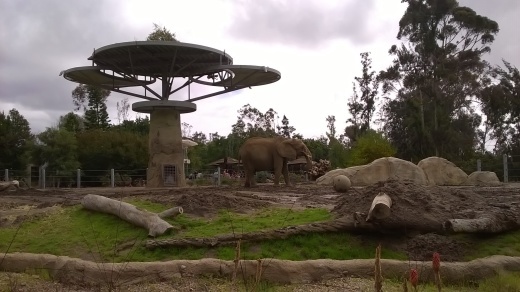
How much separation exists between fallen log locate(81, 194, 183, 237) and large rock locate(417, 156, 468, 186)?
13.2 metres

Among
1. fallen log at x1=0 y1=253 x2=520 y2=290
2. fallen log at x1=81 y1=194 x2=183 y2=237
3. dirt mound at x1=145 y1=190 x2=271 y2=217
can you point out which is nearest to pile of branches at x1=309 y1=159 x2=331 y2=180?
dirt mound at x1=145 y1=190 x2=271 y2=217

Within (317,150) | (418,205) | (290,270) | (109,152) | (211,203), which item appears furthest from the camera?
(317,150)

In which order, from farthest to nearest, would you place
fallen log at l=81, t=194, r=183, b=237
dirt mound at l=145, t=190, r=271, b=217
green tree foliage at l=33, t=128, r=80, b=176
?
green tree foliage at l=33, t=128, r=80, b=176
dirt mound at l=145, t=190, r=271, b=217
fallen log at l=81, t=194, r=183, b=237

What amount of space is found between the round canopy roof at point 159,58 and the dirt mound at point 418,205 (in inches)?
566

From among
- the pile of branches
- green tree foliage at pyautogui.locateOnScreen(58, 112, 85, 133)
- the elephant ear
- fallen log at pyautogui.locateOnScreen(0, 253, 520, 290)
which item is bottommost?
fallen log at pyautogui.locateOnScreen(0, 253, 520, 290)

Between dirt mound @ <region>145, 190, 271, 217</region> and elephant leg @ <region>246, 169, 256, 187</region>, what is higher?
elephant leg @ <region>246, 169, 256, 187</region>

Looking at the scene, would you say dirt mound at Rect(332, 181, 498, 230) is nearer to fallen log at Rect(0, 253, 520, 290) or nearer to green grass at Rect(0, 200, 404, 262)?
green grass at Rect(0, 200, 404, 262)

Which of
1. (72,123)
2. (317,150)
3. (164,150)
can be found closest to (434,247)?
(164,150)

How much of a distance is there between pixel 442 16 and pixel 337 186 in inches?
1049

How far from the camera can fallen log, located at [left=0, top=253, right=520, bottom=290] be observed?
6.79 meters

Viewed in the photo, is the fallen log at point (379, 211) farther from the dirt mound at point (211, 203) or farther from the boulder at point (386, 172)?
the boulder at point (386, 172)

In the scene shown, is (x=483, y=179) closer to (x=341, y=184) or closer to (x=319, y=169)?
(x=341, y=184)

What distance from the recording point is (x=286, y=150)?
747 inches

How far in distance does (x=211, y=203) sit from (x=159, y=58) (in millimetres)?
15197
